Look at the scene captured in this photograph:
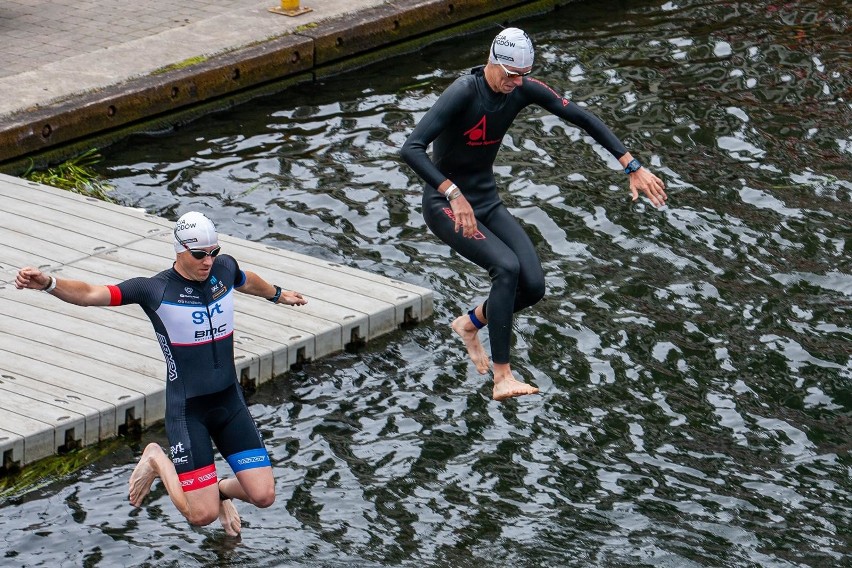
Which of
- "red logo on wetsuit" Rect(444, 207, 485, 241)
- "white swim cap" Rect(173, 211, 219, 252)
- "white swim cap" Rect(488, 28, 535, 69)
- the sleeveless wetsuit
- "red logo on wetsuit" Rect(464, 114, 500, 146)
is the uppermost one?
"white swim cap" Rect(488, 28, 535, 69)

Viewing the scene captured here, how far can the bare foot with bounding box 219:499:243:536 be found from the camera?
9344mm

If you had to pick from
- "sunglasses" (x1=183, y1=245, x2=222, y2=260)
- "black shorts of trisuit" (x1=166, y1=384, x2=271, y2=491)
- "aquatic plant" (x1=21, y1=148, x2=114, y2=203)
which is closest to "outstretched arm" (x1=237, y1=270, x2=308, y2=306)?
"sunglasses" (x1=183, y1=245, x2=222, y2=260)

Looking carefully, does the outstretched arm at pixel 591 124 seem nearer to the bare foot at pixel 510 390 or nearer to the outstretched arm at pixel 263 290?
the bare foot at pixel 510 390

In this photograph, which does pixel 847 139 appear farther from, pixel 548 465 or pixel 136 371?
pixel 136 371

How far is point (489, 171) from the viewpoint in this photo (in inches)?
407

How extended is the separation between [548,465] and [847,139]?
25.0 feet

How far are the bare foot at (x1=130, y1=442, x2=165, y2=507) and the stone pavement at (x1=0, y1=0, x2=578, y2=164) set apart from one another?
680 centimetres

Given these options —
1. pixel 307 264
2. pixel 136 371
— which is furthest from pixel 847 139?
pixel 136 371

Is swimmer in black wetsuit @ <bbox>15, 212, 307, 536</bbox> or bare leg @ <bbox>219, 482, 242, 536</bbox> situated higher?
swimmer in black wetsuit @ <bbox>15, 212, 307, 536</bbox>

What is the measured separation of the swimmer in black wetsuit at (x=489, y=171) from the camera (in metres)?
9.74

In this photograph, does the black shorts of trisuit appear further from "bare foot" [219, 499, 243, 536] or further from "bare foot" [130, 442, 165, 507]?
Result: "bare foot" [219, 499, 243, 536]

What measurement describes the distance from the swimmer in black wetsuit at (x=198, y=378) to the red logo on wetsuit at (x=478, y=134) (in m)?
1.90

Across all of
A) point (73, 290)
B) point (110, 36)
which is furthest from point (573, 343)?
point (110, 36)

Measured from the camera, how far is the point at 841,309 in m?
12.4
